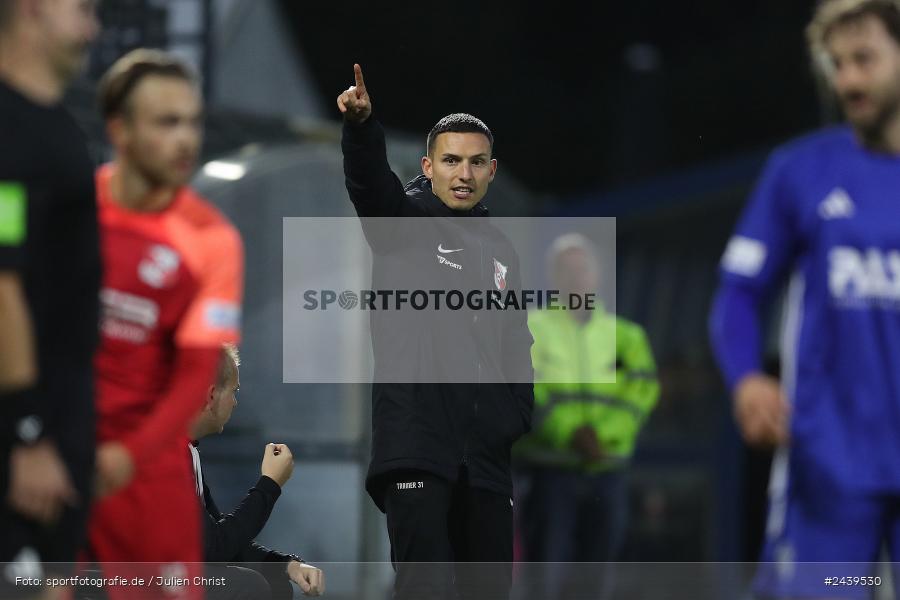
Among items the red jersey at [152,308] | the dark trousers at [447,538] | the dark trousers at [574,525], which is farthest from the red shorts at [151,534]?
the dark trousers at [574,525]

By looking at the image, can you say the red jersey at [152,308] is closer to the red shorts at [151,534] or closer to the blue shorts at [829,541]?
the red shorts at [151,534]

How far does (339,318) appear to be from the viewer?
8.55 m

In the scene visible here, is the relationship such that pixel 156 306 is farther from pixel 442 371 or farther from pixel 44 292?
pixel 442 371

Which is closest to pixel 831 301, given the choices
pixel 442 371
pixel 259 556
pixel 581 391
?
pixel 442 371

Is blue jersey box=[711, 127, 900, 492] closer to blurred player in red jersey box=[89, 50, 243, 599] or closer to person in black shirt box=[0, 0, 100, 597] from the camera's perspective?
blurred player in red jersey box=[89, 50, 243, 599]

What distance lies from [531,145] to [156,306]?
16.5 meters

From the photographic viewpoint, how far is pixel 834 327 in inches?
153

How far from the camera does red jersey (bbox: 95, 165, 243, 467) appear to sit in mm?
3883

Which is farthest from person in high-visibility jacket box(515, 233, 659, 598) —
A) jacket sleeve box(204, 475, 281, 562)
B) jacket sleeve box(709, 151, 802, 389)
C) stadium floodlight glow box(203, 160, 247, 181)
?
jacket sleeve box(709, 151, 802, 389)

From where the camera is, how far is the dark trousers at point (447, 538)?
5.02m

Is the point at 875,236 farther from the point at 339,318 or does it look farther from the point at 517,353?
the point at 339,318

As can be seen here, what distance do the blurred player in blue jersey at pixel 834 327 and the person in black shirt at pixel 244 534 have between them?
1.57 meters

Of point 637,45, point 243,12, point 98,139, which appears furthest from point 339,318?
point 637,45

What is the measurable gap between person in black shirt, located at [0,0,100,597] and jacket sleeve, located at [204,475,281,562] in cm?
122
